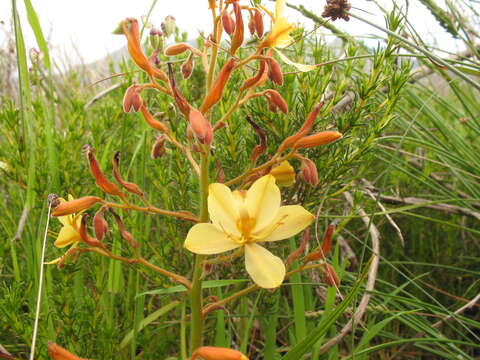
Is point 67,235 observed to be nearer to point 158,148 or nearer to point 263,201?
point 158,148

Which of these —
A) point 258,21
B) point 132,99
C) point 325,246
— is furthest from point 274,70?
point 325,246

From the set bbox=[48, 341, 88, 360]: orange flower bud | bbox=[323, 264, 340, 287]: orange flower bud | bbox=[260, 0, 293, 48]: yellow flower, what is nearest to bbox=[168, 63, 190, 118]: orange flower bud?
bbox=[260, 0, 293, 48]: yellow flower

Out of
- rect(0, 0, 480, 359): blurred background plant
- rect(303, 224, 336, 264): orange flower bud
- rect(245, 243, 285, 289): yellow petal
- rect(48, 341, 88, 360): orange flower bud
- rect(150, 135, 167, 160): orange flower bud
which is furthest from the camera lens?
rect(0, 0, 480, 359): blurred background plant

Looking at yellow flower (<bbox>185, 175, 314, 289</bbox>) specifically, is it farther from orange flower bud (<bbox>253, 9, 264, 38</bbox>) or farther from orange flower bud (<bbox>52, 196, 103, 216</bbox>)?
orange flower bud (<bbox>253, 9, 264, 38</bbox>)

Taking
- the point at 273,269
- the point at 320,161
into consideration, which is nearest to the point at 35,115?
the point at 320,161

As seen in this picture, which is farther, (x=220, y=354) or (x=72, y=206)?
(x=72, y=206)

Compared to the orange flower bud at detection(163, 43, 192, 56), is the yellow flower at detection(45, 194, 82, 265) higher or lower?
lower

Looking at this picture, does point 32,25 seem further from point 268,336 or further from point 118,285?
point 268,336
